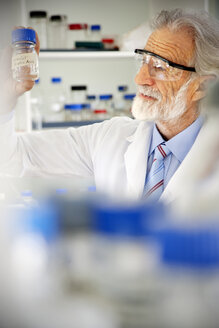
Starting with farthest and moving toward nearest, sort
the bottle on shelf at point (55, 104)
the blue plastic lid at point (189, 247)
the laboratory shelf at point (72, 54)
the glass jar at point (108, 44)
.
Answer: the glass jar at point (108, 44)
the laboratory shelf at point (72, 54)
the bottle on shelf at point (55, 104)
the blue plastic lid at point (189, 247)

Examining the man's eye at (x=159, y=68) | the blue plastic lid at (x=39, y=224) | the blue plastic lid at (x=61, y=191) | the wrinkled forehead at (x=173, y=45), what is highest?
the wrinkled forehead at (x=173, y=45)

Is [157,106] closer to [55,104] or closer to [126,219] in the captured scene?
[126,219]

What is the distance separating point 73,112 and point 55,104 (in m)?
0.09

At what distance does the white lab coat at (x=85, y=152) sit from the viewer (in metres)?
0.56

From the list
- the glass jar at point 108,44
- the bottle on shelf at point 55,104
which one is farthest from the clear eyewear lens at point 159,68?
the glass jar at point 108,44

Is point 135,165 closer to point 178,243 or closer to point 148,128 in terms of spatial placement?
point 148,128

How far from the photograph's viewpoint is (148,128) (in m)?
0.70

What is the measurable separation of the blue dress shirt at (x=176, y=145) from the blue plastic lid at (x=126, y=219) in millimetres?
156

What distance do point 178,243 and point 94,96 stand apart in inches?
54.5

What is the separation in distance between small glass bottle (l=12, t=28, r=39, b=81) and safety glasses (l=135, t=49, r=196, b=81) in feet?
0.61

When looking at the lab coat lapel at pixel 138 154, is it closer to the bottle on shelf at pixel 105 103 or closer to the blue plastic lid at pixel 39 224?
the blue plastic lid at pixel 39 224

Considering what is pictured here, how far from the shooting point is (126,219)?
0.82 feet

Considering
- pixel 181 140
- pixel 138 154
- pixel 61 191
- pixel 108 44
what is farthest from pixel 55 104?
pixel 61 191

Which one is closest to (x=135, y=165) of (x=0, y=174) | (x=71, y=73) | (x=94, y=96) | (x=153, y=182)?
(x=153, y=182)
